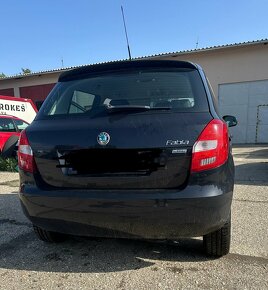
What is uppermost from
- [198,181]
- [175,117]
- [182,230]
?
[175,117]

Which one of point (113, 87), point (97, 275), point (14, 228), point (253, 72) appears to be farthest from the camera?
point (253, 72)

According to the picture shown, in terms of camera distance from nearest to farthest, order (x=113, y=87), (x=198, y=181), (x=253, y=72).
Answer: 1. (x=198, y=181)
2. (x=113, y=87)
3. (x=253, y=72)

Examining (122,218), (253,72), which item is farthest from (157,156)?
(253,72)

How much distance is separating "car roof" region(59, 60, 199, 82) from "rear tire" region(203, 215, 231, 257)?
1406 mm

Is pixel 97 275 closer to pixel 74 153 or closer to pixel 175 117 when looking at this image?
pixel 74 153

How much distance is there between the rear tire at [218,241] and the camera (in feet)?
9.40

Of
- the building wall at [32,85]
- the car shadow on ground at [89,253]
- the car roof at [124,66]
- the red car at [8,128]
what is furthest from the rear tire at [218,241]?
the building wall at [32,85]

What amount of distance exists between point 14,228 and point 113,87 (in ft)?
7.42

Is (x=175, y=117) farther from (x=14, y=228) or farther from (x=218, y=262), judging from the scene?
(x=14, y=228)

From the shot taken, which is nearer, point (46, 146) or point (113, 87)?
point (46, 146)

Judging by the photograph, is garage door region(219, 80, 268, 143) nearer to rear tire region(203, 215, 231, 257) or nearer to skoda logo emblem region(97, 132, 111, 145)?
rear tire region(203, 215, 231, 257)

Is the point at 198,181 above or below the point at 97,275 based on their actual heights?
above

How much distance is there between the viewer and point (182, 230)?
8.06ft

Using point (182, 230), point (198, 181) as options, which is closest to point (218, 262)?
point (182, 230)
